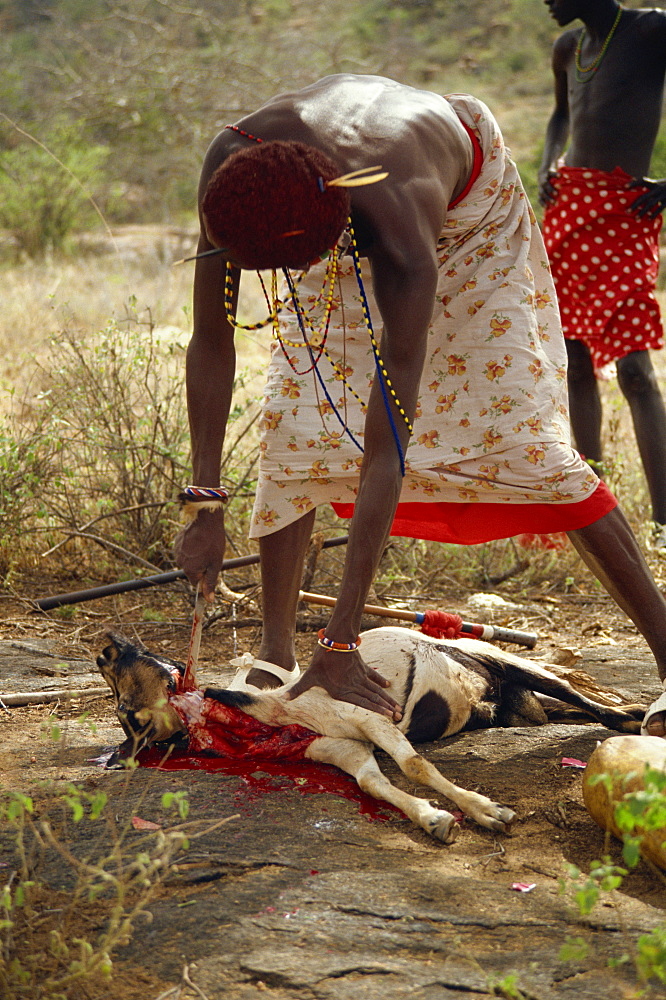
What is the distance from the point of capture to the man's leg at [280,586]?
2967mm

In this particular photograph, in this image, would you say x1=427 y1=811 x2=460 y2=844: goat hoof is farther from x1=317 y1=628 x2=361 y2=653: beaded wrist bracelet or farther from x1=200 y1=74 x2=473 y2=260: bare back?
x1=200 y1=74 x2=473 y2=260: bare back

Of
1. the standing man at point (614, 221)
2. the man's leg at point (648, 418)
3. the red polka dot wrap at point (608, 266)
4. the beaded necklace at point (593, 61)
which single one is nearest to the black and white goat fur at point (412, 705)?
the man's leg at point (648, 418)

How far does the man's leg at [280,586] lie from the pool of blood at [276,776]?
428 mm

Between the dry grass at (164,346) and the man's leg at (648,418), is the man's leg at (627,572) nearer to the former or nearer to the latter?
the dry grass at (164,346)

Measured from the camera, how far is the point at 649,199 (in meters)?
4.48

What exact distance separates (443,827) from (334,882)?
31 centimetres

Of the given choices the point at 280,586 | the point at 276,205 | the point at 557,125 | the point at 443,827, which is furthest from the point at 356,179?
the point at 557,125

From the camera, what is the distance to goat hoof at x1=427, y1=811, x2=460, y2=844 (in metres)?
2.17

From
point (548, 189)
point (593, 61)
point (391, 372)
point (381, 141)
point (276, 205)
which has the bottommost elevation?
point (391, 372)

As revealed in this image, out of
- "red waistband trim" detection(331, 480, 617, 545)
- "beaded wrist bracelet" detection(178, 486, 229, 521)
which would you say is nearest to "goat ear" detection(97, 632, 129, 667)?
"beaded wrist bracelet" detection(178, 486, 229, 521)

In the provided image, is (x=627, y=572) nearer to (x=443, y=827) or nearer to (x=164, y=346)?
(x=443, y=827)

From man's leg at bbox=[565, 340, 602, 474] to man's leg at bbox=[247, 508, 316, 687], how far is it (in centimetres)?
214

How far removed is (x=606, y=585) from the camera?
2824mm

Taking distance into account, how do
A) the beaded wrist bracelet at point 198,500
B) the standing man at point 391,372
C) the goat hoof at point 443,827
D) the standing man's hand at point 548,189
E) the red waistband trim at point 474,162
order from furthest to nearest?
the standing man's hand at point 548,189
the red waistband trim at point 474,162
the beaded wrist bracelet at point 198,500
the standing man at point 391,372
the goat hoof at point 443,827
